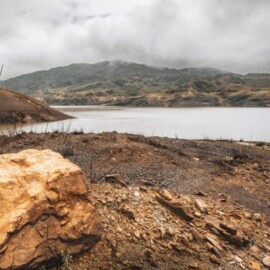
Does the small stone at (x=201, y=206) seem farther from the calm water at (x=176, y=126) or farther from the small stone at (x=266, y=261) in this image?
the calm water at (x=176, y=126)

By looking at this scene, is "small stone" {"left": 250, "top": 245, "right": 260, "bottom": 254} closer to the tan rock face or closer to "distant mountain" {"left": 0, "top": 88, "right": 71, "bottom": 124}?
the tan rock face

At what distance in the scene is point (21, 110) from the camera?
42.8 meters

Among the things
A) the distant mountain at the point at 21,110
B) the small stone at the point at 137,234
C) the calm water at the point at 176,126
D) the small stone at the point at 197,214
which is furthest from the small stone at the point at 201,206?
the distant mountain at the point at 21,110

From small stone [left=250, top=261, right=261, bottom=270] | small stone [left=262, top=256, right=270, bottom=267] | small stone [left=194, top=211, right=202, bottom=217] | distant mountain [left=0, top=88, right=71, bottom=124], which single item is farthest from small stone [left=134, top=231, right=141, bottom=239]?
distant mountain [left=0, top=88, right=71, bottom=124]

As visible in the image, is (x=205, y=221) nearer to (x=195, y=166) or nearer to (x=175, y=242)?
(x=175, y=242)

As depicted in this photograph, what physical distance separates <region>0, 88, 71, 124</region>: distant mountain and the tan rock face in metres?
34.7

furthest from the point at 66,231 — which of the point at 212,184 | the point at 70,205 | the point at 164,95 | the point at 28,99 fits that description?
the point at 164,95

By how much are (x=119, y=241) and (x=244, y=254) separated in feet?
7.94

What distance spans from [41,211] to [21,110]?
39095mm

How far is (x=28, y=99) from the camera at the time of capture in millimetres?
47188

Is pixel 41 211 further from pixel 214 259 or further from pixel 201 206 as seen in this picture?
pixel 201 206

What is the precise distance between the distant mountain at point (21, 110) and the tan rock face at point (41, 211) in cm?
3467

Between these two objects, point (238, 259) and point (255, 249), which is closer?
point (238, 259)

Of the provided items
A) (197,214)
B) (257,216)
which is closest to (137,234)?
(197,214)
